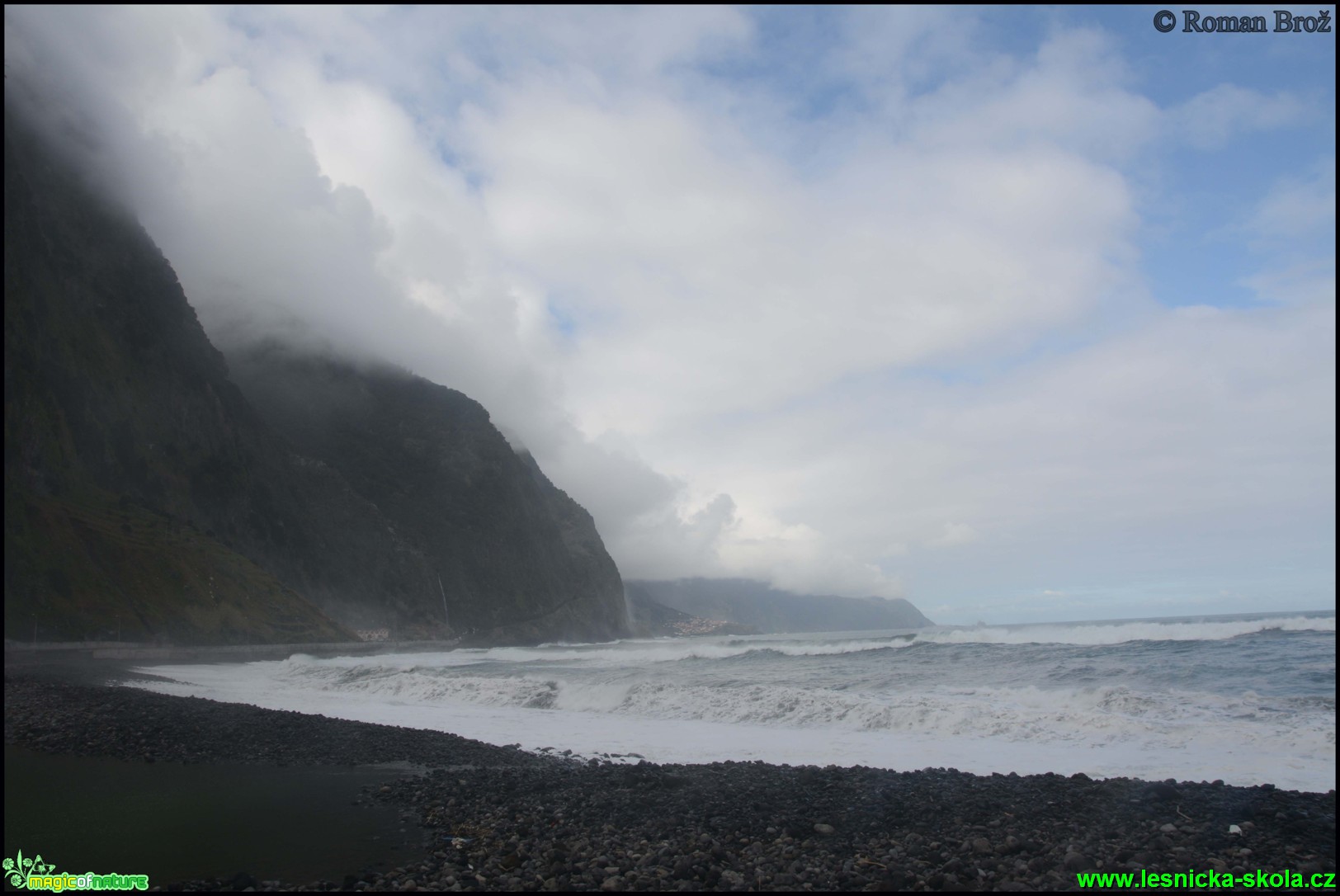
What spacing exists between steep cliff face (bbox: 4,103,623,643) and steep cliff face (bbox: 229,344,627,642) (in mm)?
489

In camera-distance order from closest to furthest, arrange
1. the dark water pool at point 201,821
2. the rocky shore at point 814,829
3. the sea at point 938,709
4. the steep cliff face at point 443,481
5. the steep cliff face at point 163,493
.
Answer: the rocky shore at point 814,829
the dark water pool at point 201,821
the sea at point 938,709
the steep cliff face at point 163,493
the steep cliff face at point 443,481

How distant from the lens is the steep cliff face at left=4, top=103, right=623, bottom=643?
52812 mm

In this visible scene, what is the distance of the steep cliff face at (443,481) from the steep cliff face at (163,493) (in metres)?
0.49

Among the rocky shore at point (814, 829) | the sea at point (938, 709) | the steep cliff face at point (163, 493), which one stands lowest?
the sea at point (938, 709)

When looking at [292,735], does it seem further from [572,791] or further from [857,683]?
[857,683]

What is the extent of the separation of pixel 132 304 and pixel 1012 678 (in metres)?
82.8

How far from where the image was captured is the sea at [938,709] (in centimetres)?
1273

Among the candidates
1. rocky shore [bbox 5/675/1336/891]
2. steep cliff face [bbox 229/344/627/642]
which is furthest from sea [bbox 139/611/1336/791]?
steep cliff face [bbox 229/344/627/642]

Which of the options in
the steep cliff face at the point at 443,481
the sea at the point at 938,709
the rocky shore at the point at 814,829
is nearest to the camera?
the rocky shore at the point at 814,829

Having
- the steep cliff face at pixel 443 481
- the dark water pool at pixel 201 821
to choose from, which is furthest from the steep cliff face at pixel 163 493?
the dark water pool at pixel 201 821

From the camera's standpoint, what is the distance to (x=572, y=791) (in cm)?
986

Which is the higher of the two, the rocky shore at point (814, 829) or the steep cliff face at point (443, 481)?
the steep cliff face at point (443, 481)

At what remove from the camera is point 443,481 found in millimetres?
114875

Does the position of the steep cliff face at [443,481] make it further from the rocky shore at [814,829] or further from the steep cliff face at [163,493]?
the rocky shore at [814,829]
